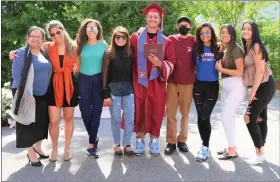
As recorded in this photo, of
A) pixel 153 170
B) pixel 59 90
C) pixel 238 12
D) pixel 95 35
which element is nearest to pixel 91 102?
pixel 59 90

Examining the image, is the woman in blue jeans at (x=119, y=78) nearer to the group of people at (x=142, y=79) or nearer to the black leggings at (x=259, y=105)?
the group of people at (x=142, y=79)

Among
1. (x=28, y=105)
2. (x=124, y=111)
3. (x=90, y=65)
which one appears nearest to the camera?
(x=28, y=105)

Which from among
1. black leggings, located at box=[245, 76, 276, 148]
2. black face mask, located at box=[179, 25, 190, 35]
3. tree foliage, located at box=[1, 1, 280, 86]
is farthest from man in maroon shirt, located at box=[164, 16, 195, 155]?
tree foliage, located at box=[1, 1, 280, 86]

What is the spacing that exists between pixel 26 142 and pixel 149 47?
200 cm

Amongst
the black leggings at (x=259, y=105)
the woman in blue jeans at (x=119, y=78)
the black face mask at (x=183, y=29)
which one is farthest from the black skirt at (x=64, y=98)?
the black leggings at (x=259, y=105)

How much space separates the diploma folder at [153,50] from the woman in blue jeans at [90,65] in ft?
1.80

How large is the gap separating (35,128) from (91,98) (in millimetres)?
817

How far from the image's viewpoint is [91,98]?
4633mm

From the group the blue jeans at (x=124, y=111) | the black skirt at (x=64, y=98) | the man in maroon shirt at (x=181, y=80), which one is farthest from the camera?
the man in maroon shirt at (x=181, y=80)

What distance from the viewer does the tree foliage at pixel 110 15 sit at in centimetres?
941

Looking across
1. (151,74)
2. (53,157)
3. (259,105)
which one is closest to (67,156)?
(53,157)

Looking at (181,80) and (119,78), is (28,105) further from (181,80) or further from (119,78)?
(181,80)

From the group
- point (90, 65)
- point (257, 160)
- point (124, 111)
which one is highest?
point (90, 65)

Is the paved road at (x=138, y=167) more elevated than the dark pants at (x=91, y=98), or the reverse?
the dark pants at (x=91, y=98)
